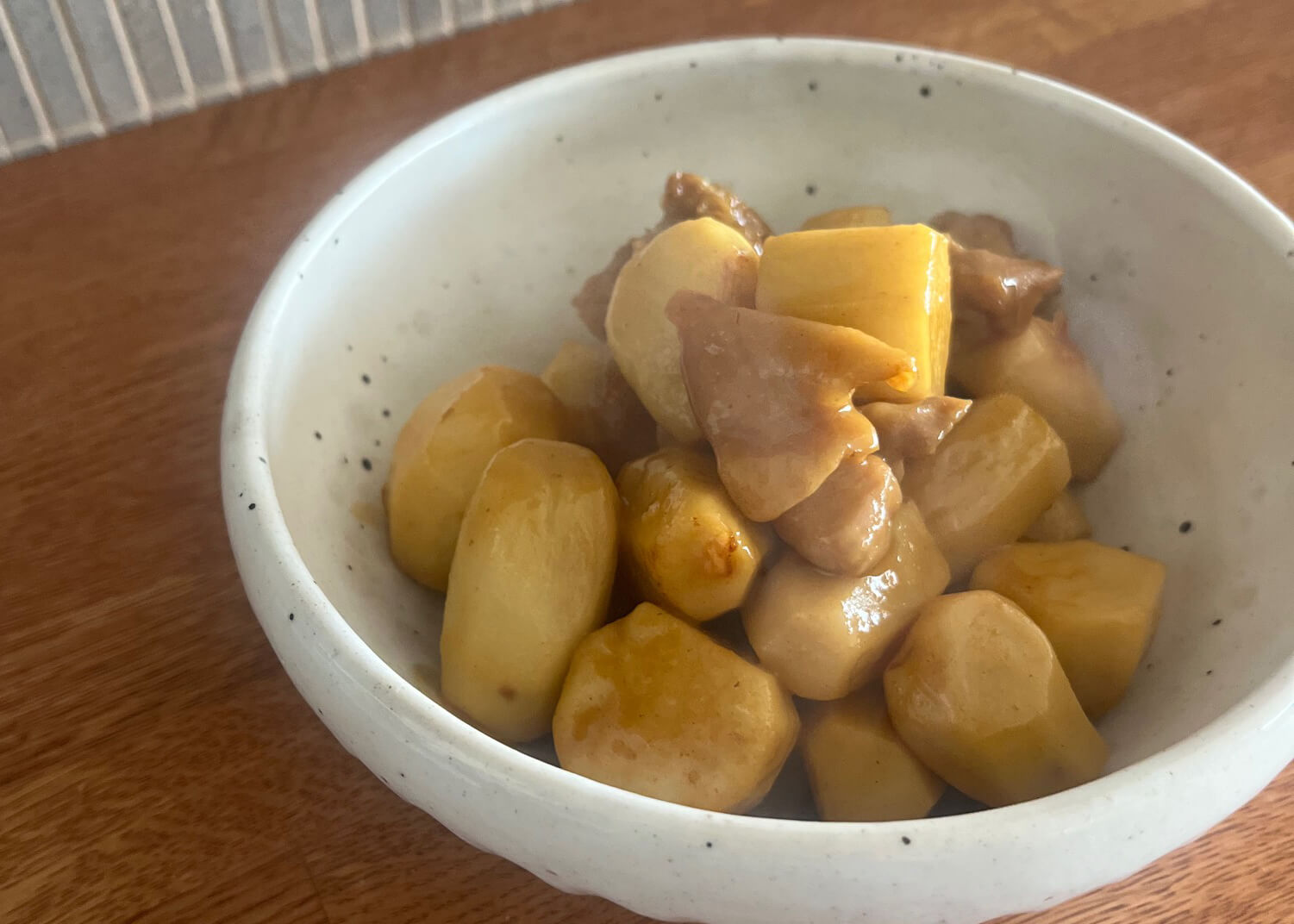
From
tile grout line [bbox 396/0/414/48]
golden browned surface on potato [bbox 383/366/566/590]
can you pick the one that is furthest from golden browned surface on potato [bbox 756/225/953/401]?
tile grout line [bbox 396/0/414/48]

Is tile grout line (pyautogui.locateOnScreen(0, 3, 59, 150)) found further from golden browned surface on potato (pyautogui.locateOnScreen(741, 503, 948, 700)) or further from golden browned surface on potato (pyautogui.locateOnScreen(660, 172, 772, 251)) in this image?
golden browned surface on potato (pyautogui.locateOnScreen(741, 503, 948, 700))

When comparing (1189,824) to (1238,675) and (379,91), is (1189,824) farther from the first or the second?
(379,91)

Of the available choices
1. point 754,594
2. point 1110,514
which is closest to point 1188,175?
point 1110,514

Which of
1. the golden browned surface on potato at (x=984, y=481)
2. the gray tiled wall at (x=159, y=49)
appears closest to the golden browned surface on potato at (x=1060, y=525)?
the golden browned surface on potato at (x=984, y=481)

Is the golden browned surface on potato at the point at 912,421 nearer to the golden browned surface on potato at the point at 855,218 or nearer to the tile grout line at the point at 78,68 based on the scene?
the golden browned surface on potato at the point at 855,218

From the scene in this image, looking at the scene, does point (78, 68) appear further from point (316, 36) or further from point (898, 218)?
point (898, 218)

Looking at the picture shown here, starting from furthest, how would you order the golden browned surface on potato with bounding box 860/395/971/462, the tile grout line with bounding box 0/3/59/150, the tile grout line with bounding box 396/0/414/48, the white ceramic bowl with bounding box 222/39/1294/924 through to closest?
the tile grout line with bounding box 396/0/414/48 → the tile grout line with bounding box 0/3/59/150 → the golden browned surface on potato with bounding box 860/395/971/462 → the white ceramic bowl with bounding box 222/39/1294/924
